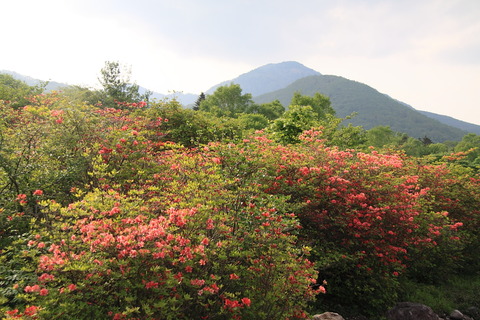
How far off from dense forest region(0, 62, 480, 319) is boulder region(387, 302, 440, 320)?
247mm

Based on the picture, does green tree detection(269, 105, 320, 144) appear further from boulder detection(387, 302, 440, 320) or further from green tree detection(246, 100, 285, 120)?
green tree detection(246, 100, 285, 120)

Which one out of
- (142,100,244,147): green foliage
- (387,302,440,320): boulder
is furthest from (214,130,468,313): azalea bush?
(142,100,244,147): green foliage

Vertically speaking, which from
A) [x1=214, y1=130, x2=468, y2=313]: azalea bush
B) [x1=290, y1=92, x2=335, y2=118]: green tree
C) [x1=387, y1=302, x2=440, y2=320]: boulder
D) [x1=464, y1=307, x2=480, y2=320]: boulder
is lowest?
[x1=464, y1=307, x2=480, y2=320]: boulder

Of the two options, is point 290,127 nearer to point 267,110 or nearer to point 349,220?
point 349,220

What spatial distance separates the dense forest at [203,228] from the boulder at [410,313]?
247 millimetres

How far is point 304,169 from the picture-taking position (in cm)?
679

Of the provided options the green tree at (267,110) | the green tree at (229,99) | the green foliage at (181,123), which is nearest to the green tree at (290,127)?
the green foliage at (181,123)

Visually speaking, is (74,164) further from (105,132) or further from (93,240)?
(93,240)

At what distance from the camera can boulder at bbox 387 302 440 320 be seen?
7012mm

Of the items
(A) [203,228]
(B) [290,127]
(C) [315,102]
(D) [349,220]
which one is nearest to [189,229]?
(A) [203,228]

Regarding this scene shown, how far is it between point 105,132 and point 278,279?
5.37 meters

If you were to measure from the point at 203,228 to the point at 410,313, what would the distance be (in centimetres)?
665

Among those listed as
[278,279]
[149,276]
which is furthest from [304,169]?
[149,276]

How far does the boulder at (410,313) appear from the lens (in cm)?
701
